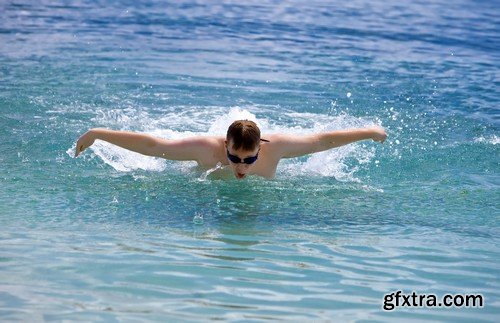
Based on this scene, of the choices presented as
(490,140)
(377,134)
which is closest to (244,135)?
(377,134)

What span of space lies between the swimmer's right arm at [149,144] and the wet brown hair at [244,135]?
0.45 metres

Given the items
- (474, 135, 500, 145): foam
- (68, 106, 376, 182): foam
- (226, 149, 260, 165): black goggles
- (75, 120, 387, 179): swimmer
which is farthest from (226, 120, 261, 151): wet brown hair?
(474, 135, 500, 145): foam

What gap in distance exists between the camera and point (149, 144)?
6.80 m

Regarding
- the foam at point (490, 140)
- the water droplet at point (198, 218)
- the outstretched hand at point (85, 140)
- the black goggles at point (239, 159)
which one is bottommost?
the water droplet at point (198, 218)

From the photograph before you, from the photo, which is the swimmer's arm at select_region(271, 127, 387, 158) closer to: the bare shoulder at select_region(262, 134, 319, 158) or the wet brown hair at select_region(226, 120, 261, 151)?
the bare shoulder at select_region(262, 134, 319, 158)

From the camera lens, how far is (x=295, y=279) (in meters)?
5.28

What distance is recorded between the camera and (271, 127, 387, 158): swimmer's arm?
23.1 ft

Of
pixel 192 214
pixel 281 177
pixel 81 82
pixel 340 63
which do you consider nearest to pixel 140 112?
pixel 81 82

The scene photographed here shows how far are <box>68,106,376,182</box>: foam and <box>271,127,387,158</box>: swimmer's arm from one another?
0.67 metres

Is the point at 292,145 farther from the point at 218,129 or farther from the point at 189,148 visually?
the point at 218,129

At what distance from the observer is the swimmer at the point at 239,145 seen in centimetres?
670

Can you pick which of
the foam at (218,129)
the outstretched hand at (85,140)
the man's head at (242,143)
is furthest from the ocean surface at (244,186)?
the outstretched hand at (85,140)

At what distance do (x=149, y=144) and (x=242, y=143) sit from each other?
0.71m

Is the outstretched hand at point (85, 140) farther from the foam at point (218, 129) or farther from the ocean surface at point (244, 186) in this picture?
the foam at point (218, 129)
